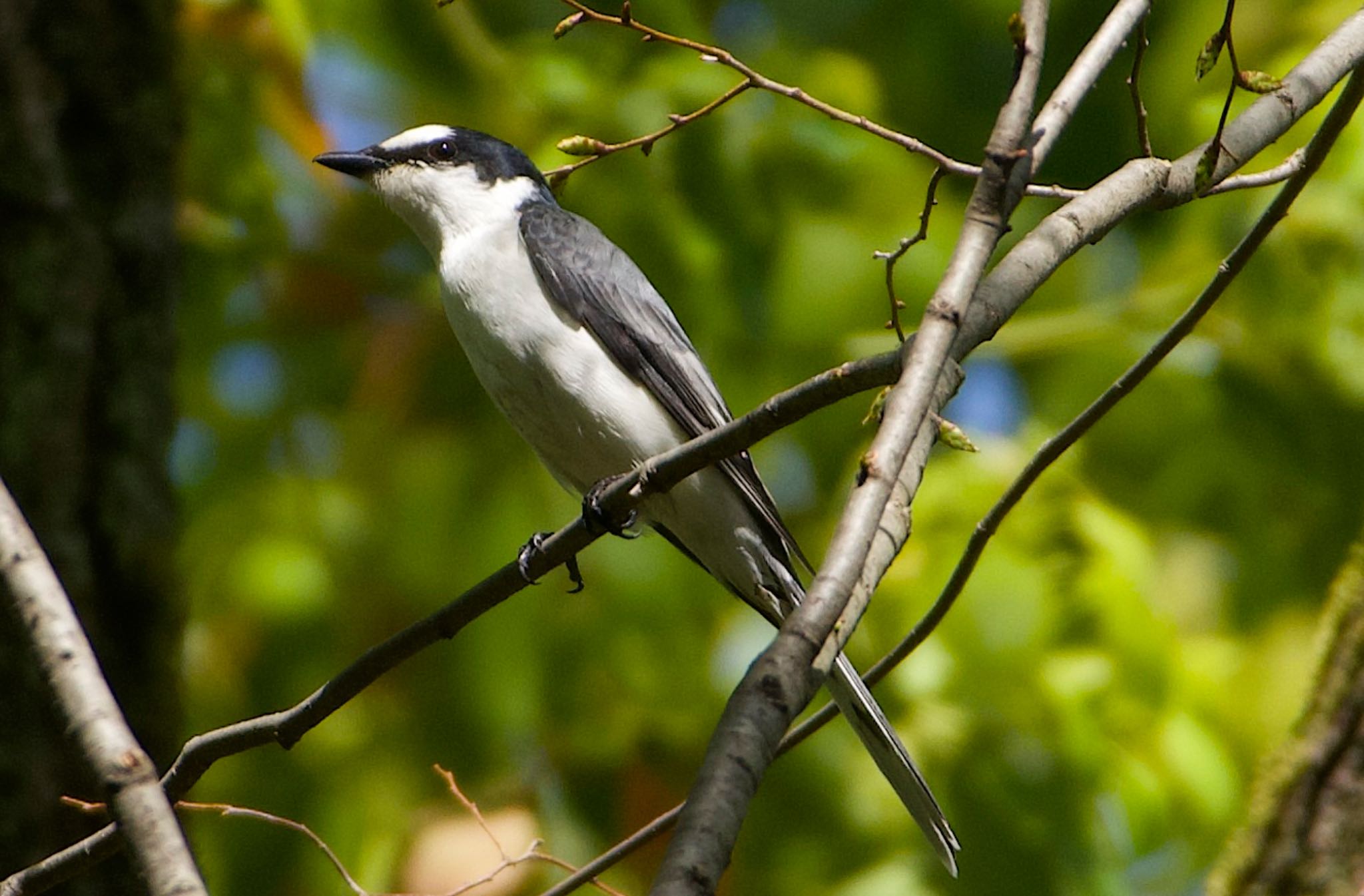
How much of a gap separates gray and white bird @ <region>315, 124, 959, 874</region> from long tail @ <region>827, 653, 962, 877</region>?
0.01 meters

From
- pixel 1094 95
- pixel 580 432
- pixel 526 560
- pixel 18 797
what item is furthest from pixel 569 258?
pixel 18 797

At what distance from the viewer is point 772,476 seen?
5.32 meters

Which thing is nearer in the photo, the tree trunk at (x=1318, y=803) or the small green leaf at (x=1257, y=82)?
the small green leaf at (x=1257, y=82)

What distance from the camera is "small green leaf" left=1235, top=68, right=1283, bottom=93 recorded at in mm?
2193

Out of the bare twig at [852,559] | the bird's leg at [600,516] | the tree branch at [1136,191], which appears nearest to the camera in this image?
the bare twig at [852,559]

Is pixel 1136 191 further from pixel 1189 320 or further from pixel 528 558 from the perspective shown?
pixel 528 558

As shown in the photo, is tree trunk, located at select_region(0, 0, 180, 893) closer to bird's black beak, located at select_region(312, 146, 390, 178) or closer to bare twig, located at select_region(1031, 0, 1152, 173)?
bird's black beak, located at select_region(312, 146, 390, 178)

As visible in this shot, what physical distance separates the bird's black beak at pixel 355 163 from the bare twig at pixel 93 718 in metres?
2.38

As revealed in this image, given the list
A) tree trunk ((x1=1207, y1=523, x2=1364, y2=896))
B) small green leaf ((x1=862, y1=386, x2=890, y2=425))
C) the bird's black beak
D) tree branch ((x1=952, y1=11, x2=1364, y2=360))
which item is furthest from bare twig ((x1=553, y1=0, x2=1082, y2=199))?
tree trunk ((x1=1207, y1=523, x2=1364, y2=896))

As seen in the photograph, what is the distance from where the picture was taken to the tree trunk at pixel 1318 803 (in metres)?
3.52

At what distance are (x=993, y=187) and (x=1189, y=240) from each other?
116 inches

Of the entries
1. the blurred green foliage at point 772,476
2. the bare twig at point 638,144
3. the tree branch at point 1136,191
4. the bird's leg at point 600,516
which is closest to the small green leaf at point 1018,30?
the tree branch at point 1136,191

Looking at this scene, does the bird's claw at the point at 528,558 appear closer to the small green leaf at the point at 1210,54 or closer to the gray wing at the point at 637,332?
the gray wing at the point at 637,332

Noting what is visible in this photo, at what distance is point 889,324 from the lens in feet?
7.86
